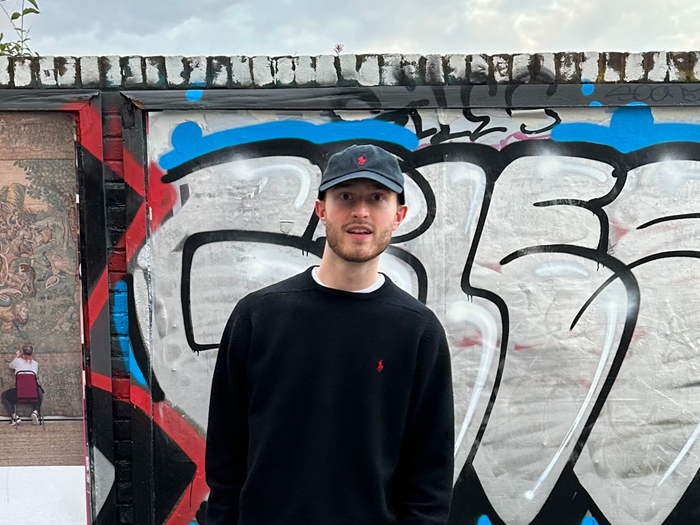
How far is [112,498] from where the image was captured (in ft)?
9.98

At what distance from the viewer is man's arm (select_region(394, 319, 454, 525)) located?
1.66 m

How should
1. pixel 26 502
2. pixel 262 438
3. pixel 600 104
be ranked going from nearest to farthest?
pixel 262 438
pixel 600 104
pixel 26 502

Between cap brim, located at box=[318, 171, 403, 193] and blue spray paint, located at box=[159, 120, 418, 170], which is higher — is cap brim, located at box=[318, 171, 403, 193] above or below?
below

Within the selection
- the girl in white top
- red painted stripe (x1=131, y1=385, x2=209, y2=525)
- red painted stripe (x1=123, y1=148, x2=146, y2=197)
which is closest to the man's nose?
red painted stripe (x1=123, y1=148, x2=146, y2=197)

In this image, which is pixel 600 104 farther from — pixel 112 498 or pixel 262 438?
pixel 112 498

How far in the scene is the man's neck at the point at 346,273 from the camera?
1659 mm

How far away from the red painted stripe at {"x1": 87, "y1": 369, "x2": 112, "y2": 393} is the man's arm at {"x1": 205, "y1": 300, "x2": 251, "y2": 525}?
4.93 feet

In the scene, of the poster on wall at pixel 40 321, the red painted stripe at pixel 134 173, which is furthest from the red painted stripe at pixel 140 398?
the red painted stripe at pixel 134 173

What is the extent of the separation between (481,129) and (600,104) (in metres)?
0.60

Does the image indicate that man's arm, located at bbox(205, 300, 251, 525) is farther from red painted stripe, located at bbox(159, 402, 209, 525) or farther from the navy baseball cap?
red painted stripe, located at bbox(159, 402, 209, 525)

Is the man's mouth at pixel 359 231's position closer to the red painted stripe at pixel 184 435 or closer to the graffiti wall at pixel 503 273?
the graffiti wall at pixel 503 273

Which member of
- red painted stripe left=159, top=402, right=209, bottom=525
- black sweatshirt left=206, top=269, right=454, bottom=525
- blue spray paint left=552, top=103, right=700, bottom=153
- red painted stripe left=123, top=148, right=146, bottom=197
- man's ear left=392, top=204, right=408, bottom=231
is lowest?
red painted stripe left=159, top=402, right=209, bottom=525

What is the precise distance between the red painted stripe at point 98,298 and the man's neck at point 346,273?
1734mm

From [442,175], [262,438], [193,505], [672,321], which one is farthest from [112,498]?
[672,321]
